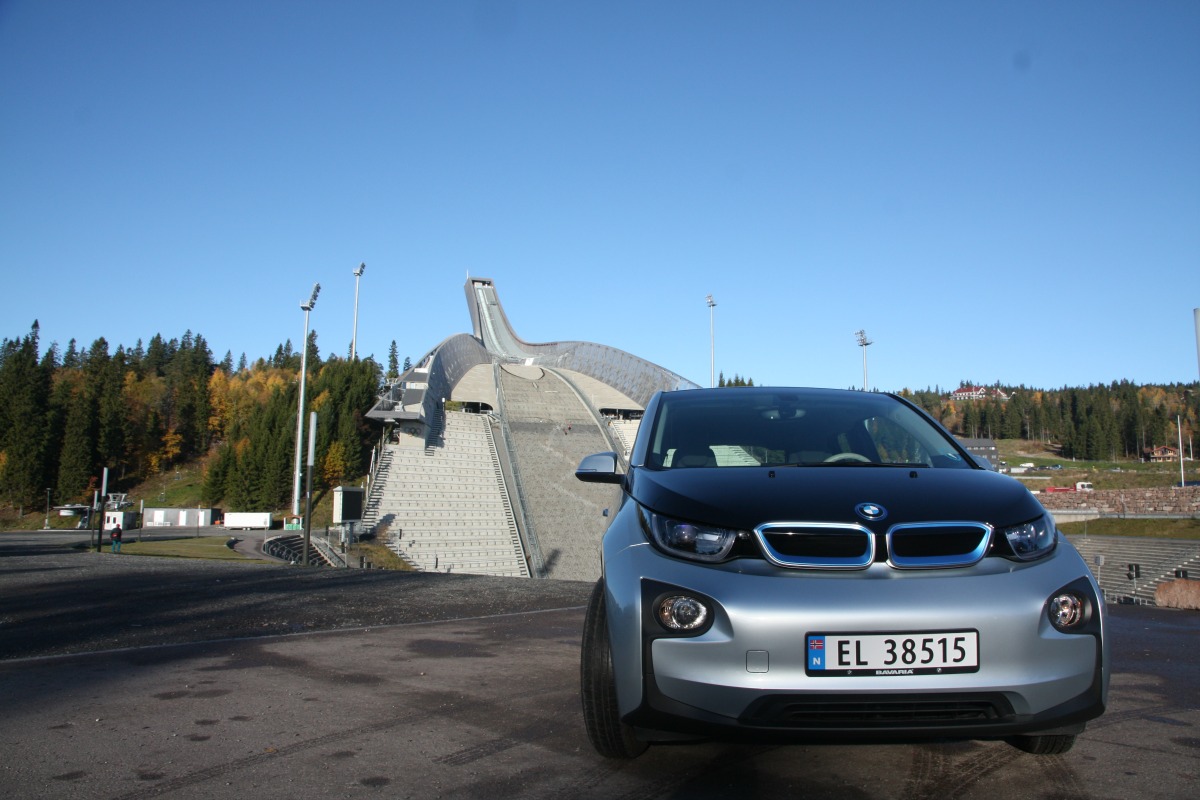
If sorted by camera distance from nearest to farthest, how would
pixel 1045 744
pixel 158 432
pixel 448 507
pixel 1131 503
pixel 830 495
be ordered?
pixel 830 495 → pixel 1045 744 → pixel 448 507 → pixel 1131 503 → pixel 158 432

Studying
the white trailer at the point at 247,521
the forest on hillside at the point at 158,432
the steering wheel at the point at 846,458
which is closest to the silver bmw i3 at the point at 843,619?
the steering wheel at the point at 846,458

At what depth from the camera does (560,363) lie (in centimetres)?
8919

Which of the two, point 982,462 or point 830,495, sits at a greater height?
point 982,462

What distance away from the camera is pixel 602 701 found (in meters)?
3.31

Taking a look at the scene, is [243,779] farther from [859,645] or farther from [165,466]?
[165,466]

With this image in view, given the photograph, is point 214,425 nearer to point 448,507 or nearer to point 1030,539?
point 448,507

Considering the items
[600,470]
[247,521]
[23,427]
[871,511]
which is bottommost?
[247,521]

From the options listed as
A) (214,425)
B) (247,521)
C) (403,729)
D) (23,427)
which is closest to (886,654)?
(403,729)

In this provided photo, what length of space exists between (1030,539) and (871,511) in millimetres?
611

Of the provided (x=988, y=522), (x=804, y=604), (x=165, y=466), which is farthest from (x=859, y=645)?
(x=165, y=466)

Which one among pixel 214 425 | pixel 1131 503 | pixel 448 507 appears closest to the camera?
pixel 448 507

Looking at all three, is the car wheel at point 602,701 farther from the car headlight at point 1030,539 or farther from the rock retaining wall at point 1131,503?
the rock retaining wall at point 1131,503

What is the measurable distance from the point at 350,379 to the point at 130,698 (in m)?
102

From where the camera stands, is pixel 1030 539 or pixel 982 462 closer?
pixel 1030 539
